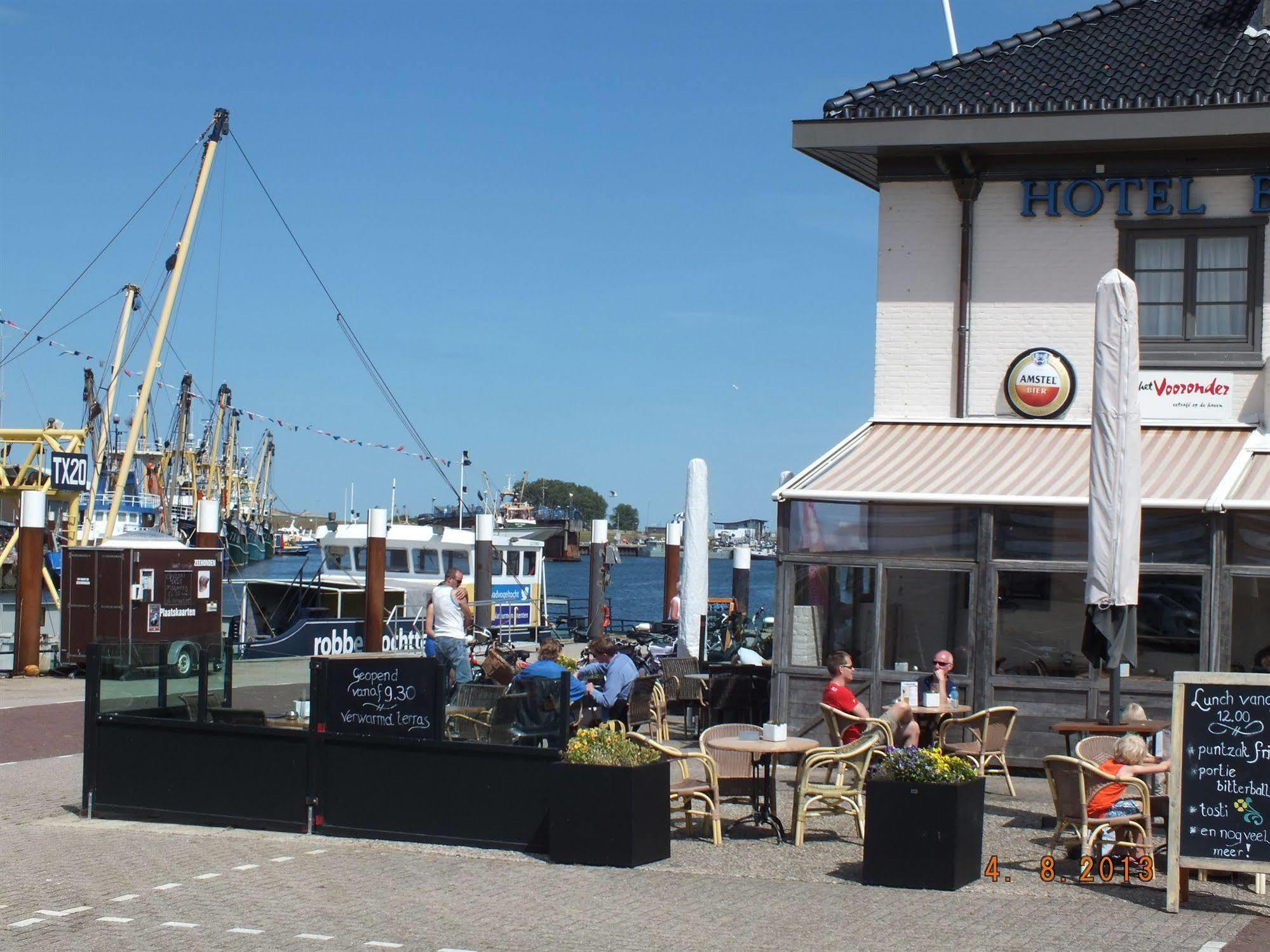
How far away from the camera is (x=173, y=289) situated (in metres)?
32.2

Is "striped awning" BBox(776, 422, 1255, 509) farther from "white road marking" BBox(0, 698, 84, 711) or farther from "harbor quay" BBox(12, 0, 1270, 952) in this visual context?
"white road marking" BBox(0, 698, 84, 711)

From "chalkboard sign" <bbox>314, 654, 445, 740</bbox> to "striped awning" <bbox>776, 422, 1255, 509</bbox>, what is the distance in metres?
4.85

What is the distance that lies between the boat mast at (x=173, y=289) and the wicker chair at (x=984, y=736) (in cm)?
2412

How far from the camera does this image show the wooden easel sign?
796cm

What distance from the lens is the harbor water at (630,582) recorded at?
268 feet

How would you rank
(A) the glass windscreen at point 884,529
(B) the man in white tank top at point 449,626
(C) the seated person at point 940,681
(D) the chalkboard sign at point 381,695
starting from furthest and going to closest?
(B) the man in white tank top at point 449,626 < (A) the glass windscreen at point 884,529 < (C) the seated person at point 940,681 < (D) the chalkboard sign at point 381,695

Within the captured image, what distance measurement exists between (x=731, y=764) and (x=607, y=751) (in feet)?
5.34

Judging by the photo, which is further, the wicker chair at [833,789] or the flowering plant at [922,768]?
the wicker chair at [833,789]

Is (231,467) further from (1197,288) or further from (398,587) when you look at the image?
(1197,288)

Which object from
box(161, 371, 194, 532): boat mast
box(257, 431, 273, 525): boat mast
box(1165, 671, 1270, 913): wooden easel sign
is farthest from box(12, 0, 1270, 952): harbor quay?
box(257, 431, 273, 525): boat mast

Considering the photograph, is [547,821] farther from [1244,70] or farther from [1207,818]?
[1244,70]

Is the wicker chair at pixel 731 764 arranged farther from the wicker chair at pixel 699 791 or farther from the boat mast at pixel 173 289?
the boat mast at pixel 173 289

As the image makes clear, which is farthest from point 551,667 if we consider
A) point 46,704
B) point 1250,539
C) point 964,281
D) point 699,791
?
point 46,704

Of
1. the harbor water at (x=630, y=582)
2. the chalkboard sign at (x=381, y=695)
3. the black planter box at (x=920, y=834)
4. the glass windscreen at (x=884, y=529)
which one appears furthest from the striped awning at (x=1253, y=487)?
the harbor water at (x=630, y=582)
